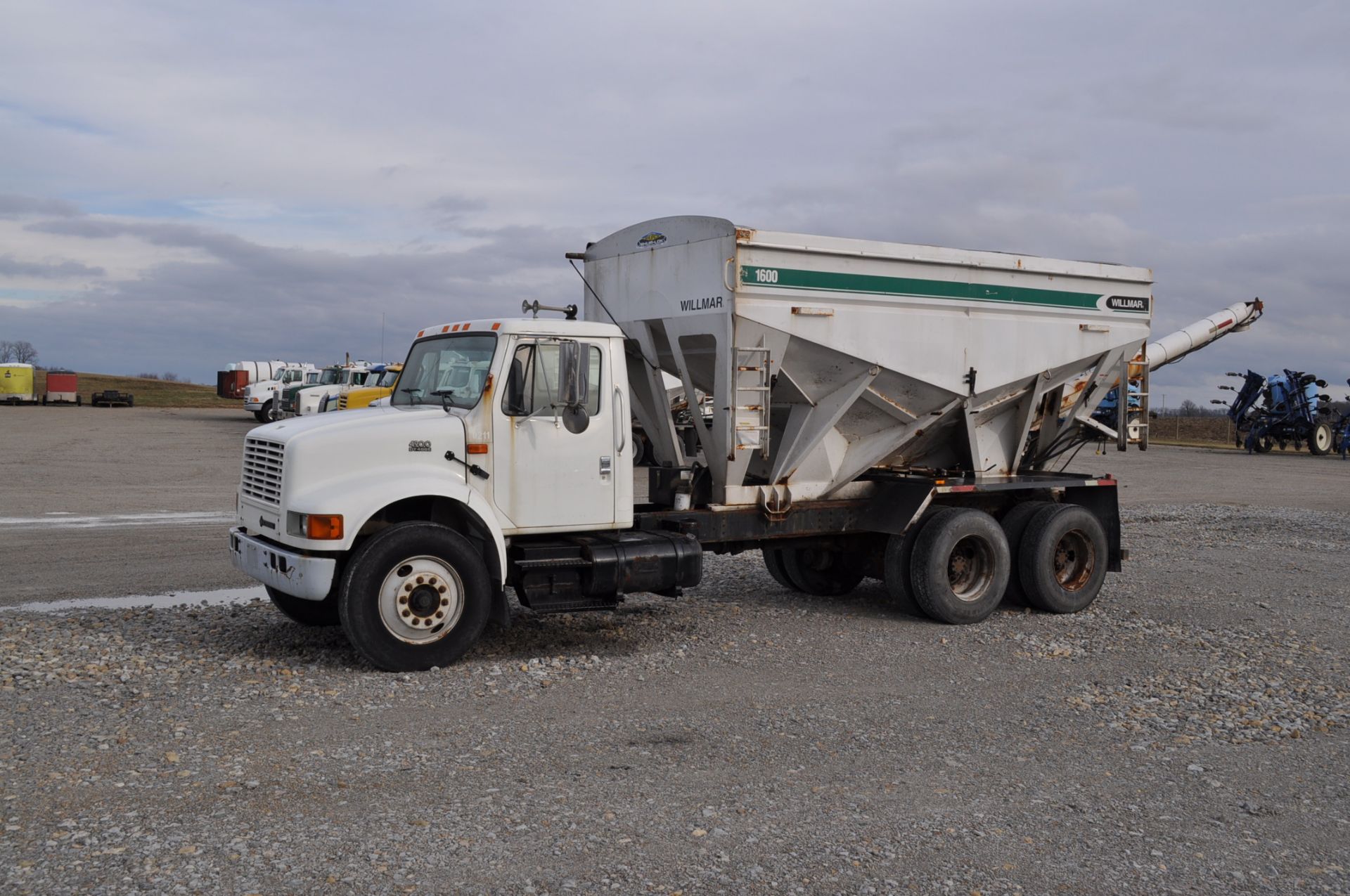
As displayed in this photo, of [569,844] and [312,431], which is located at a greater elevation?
[312,431]

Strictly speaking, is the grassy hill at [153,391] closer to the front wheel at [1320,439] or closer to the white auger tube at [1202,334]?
the front wheel at [1320,439]

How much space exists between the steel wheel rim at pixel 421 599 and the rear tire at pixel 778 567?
4.64 meters

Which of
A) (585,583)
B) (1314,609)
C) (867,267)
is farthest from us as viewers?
(1314,609)

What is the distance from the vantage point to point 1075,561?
36.9 ft

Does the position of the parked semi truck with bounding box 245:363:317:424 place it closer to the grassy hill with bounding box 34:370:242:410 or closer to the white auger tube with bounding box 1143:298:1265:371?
the grassy hill with bounding box 34:370:242:410

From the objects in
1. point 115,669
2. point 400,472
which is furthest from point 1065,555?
point 115,669

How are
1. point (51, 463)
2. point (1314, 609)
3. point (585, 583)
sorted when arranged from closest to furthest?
1. point (585, 583)
2. point (1314, 609)
3. point (51, 463)

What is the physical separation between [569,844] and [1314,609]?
29.7 feet

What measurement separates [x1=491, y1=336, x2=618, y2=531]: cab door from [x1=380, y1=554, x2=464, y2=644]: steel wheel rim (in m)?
0.68

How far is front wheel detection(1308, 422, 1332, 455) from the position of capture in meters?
38.8

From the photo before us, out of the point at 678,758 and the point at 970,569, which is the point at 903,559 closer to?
the point at 970,569

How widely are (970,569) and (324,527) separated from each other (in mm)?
5955

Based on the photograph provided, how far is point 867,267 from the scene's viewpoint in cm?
985

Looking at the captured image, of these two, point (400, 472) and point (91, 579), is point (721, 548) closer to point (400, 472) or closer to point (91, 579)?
point (400, 472)
